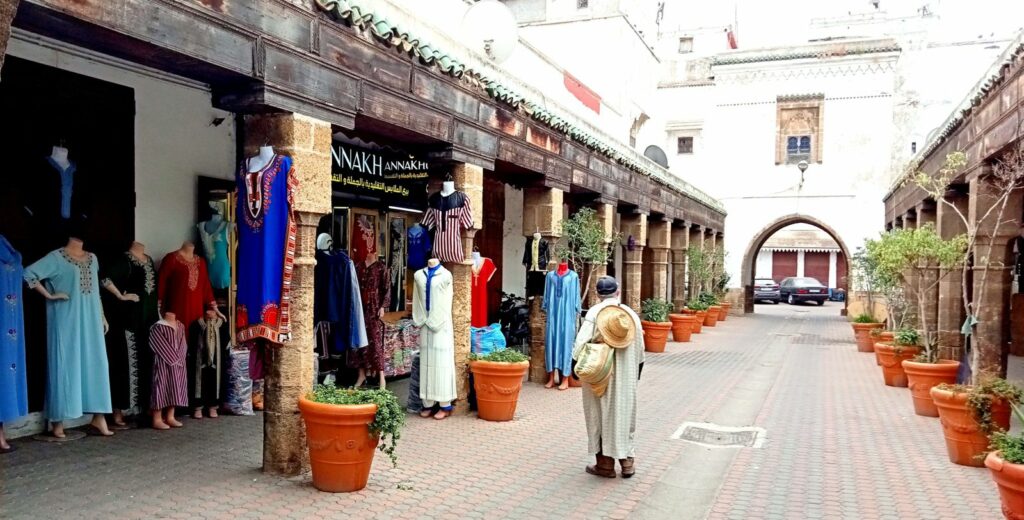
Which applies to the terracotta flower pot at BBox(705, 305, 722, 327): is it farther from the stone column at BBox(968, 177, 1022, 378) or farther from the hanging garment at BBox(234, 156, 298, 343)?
the hanging garment at BBox(234, 156, 298, 343)

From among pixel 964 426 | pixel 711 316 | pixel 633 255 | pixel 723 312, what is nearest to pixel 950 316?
pixel 964 426

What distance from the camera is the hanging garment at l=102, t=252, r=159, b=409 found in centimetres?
617

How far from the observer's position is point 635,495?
5164 millimetres

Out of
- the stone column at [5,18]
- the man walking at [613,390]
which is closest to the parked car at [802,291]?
the man walking at [613,390]

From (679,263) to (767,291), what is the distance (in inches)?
579

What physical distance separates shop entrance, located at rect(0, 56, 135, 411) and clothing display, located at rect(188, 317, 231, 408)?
3.34 feet

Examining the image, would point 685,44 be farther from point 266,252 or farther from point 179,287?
point 266,252

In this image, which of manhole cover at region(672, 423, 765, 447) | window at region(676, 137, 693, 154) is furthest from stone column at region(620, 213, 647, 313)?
window at region(676, 137, 693, 154)

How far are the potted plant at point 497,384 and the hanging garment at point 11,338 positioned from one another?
3.77 m

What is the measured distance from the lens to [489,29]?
10.5m

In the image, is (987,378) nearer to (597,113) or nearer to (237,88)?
(237,88)

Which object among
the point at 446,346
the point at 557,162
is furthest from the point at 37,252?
the point at 557,162

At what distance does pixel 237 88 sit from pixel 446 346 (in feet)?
10.6

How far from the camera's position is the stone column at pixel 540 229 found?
30.7 feet
